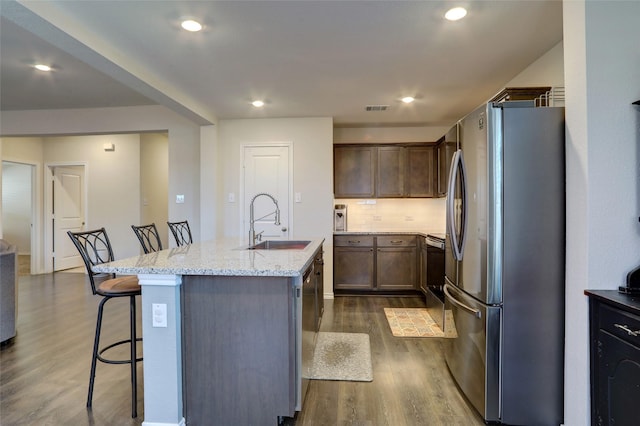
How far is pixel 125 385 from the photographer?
84.7 inches

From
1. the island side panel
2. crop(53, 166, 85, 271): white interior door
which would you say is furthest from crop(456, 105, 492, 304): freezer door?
crop(53, 166, 85, 271): white interior door

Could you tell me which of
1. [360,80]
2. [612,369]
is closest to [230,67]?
[360,80]

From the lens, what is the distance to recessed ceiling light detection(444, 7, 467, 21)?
2012 millimetres

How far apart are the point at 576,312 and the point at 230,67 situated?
307 cm

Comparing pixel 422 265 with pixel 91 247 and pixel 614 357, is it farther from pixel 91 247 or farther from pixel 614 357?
pixel 91 247

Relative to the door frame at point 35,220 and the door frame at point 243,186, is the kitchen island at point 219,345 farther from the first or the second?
the door frame at point 35,220

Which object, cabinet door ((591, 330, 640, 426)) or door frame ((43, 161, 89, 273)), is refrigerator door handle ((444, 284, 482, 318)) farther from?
door frame ((43, 161, 89, 273))

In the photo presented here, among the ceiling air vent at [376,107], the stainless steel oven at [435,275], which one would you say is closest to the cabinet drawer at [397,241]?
the stainless steel oven at [435,275]

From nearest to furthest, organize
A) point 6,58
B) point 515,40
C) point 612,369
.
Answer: point 612,369, point 515,40, point 6,58

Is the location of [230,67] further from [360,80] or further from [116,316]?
[116,316]

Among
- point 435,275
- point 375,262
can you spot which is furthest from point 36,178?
point 435,275

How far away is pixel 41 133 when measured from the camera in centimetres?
439

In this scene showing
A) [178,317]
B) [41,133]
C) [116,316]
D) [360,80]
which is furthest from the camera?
[41,133]

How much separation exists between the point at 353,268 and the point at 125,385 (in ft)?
9.56
